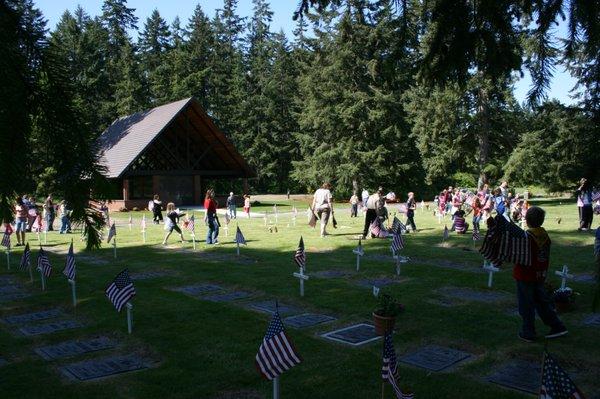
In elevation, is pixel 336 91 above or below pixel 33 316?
above

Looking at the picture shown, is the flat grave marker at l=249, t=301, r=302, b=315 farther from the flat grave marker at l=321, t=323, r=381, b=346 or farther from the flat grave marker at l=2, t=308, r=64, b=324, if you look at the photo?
the flat grave marker at l=2, t=308, r=64, b=324

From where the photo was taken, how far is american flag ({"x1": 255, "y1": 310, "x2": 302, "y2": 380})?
4395 mm

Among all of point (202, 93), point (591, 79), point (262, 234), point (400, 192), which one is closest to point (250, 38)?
point (202, 93)

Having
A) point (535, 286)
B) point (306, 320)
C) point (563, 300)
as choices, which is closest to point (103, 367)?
point (306, 320)

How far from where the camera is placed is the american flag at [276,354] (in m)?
4.39

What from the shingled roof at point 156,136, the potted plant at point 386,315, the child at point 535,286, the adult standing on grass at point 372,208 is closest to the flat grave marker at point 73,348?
the potted plant at point 386,315

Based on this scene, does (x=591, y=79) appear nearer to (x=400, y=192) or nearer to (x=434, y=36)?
(x=434, y=36)

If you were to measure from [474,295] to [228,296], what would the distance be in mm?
4538

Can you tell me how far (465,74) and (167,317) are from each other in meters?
5.86

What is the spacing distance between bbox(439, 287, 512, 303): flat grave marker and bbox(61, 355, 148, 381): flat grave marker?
5.71 metres

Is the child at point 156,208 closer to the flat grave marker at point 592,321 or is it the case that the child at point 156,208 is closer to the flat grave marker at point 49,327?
the flat grave marker at point 49,327

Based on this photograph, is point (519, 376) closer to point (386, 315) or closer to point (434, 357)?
point (434, 357)

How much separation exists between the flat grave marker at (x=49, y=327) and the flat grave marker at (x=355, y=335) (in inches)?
156

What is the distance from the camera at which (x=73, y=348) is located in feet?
23.0
